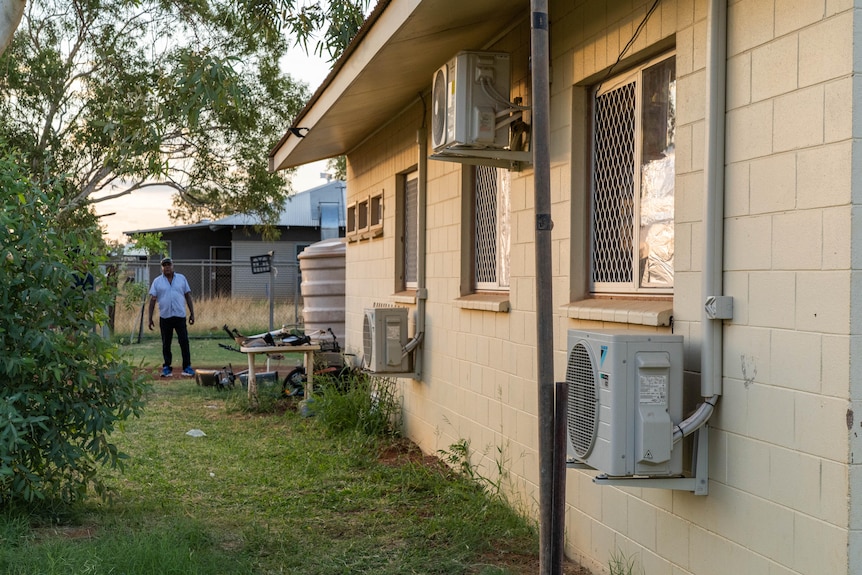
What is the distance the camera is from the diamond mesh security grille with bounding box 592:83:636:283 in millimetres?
5148

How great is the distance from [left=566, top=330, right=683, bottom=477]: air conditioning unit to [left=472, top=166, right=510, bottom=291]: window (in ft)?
9.93

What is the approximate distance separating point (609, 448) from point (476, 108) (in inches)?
113

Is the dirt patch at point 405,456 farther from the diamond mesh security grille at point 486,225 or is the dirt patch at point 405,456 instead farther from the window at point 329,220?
the window at point 329,220

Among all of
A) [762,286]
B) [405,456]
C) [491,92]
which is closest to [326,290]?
[405,456]

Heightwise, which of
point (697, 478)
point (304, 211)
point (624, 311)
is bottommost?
point (697, 478)

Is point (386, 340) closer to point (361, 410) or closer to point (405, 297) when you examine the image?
point (405, 297)

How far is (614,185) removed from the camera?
534 cm

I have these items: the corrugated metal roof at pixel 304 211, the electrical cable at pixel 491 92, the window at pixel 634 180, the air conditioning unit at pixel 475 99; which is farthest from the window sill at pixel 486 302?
the corrugated metal roof at pixel 304 211

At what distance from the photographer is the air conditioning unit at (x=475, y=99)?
6.09 metres

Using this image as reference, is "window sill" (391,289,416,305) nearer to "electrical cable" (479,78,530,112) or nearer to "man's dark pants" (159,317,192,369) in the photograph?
"electrical cable" (479,78,530,112)

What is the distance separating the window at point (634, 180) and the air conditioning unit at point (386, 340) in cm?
372

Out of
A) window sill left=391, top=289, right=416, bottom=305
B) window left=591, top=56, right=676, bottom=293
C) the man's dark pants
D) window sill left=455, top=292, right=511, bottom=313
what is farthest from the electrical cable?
the man's dark pants

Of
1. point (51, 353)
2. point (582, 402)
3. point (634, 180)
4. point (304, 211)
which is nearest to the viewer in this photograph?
point (582, 402)

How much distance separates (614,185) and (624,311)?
892mm
